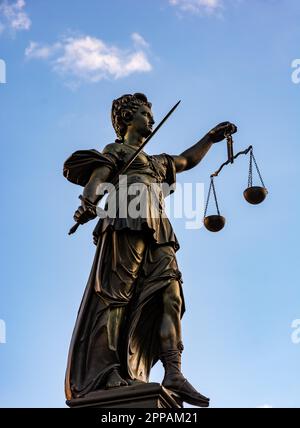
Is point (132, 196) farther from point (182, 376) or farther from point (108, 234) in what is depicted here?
point (182, 376)

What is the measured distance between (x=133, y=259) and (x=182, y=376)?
4.85 feet

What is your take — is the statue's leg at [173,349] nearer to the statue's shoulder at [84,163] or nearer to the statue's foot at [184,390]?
the statue's foot at [184,390]

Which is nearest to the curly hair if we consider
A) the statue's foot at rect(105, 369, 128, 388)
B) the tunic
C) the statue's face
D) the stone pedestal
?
the statue's face

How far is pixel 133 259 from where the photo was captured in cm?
1027

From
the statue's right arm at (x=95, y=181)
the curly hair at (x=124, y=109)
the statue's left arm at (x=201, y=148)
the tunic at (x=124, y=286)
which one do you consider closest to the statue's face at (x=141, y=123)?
the curly hair at (x=124, y=109)

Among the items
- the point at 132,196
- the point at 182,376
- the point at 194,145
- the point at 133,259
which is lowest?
the point at 182,376

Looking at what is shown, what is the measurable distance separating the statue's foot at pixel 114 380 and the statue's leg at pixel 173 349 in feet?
1.51

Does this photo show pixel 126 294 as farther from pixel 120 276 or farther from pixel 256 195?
pixel 256 195

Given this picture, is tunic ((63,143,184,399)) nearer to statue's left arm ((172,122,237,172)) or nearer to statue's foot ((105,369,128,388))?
statue's foot ((105,369,128,388))

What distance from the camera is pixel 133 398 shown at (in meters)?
9.00

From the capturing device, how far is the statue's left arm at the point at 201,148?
11.5m

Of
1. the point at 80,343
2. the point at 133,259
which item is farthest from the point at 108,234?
the point at 80,343

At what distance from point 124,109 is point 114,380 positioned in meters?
3.67

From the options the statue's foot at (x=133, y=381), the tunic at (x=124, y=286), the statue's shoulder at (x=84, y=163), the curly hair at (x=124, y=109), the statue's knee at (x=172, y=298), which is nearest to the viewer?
the statue's foot at (x=133, y=381)
